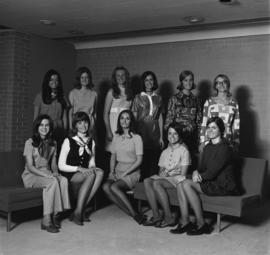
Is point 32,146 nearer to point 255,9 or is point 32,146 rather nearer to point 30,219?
point 30,219

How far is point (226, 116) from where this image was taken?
16.2 feet

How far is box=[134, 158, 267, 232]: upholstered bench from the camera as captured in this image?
412cm

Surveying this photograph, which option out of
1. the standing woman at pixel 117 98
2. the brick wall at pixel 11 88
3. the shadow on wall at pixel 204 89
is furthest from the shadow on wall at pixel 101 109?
the standing woman at pixel 117 98

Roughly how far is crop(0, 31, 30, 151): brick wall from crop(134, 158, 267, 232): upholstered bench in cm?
282

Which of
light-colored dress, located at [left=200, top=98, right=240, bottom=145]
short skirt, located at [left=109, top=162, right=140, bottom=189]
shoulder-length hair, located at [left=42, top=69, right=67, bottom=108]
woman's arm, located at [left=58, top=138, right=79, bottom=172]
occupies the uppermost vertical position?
shoulder-length hair, located at [left=42, top=69, right=67, bottom=108]

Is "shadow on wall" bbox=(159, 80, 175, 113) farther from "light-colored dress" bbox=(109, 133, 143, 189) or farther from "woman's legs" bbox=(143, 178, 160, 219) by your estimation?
"woman's legs" bbox=(143, 178, 160, 219)

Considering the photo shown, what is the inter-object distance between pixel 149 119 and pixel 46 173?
1520 millimetres

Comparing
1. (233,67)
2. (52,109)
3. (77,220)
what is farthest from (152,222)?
(233,67)

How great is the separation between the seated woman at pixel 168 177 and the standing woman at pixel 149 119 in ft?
1.92

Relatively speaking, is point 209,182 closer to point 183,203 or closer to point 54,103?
point 183,203

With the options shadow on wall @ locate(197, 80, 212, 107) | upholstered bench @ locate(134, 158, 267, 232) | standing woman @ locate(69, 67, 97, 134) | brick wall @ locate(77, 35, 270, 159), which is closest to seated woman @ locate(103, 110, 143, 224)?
upholstered bench @ locate(134, 158, 267, 232)

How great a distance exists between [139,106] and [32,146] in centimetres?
147

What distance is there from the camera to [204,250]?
3680 mm

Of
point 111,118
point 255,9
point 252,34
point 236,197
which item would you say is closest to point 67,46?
point 111,118
